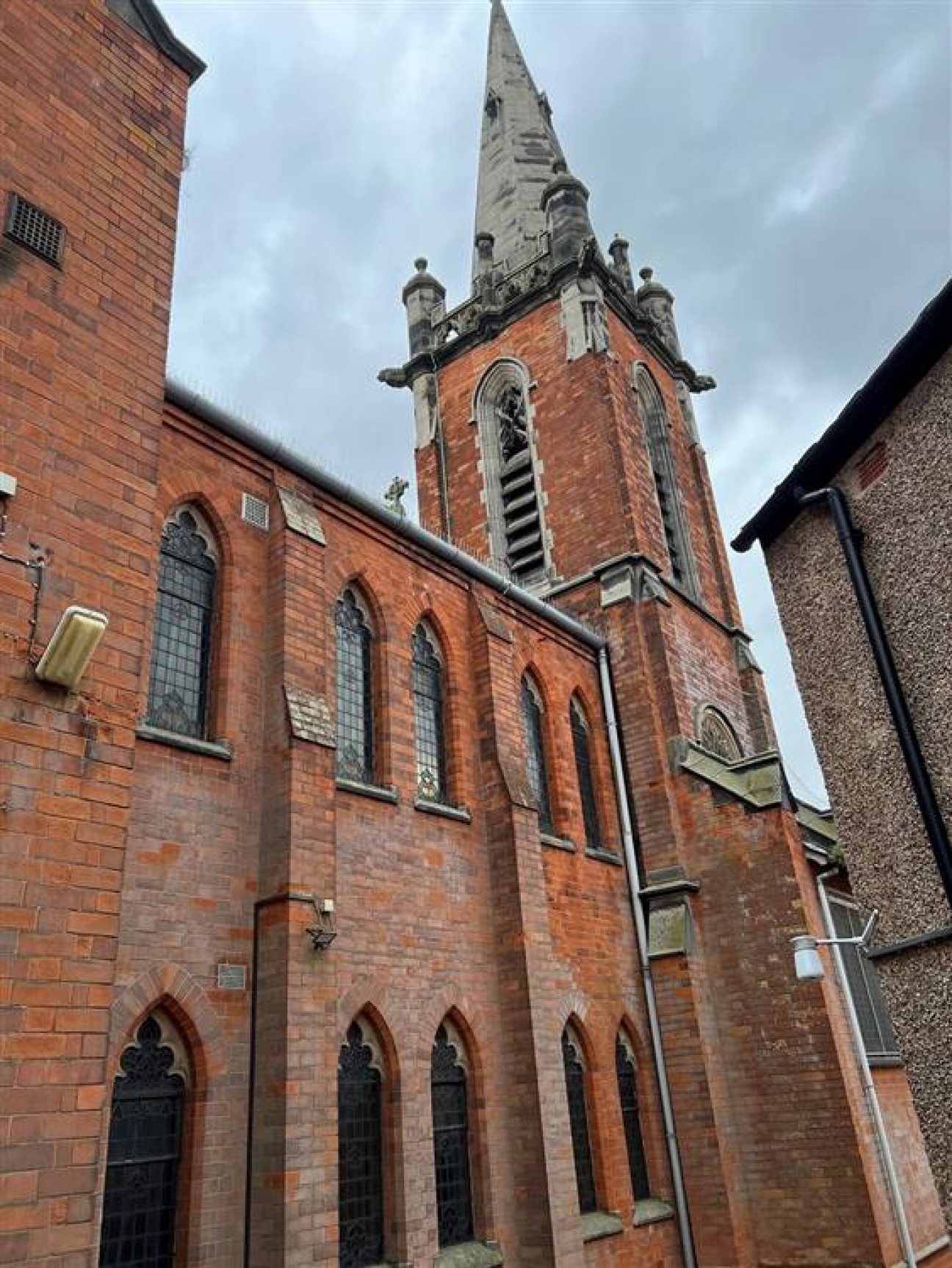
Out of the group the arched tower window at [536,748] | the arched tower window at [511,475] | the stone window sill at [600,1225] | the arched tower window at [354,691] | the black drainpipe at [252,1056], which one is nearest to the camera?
the black drainpipe at [252,1056]

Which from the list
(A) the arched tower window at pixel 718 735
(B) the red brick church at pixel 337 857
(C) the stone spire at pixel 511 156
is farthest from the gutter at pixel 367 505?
(C) the stone spire at pixel 511 156

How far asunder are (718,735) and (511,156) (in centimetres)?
1904

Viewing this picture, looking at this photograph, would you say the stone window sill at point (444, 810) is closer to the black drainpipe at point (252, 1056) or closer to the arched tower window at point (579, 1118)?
the black drainpipe at point (252, 1056)

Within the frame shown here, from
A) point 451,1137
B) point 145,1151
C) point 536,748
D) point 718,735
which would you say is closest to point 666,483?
point 718,735

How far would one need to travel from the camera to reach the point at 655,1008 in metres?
14.2

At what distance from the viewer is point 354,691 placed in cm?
1204

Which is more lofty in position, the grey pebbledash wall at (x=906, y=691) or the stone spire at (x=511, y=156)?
the stone spire at (x=511, y=156)

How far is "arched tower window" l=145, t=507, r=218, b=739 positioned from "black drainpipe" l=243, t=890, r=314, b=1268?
6.27ft

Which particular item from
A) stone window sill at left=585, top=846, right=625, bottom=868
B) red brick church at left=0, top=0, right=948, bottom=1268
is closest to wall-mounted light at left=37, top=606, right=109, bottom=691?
red brick church at left=0, top=0, right=948, bottom=1268

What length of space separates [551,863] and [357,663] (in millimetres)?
4240

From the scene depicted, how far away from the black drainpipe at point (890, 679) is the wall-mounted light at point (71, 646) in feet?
16.9

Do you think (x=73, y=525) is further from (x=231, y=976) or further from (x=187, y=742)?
(x=231, y=976)

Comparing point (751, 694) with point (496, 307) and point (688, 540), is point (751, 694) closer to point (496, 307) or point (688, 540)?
point (688, 540)

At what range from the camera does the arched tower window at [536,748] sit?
14656 mm
